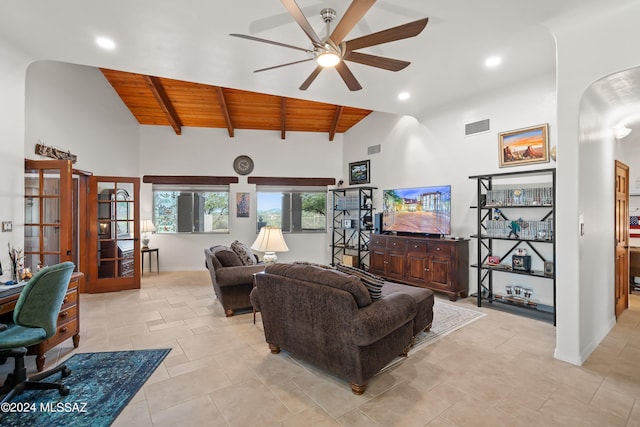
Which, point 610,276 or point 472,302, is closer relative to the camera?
point 610,276

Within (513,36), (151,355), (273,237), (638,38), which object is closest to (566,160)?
(638,38)

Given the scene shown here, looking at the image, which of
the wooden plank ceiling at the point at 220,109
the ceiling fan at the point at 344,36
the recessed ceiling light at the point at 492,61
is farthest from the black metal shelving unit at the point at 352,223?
the ceiling fan at the point at 344,36

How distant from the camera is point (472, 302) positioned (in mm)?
4594

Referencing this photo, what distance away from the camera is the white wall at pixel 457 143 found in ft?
13.8

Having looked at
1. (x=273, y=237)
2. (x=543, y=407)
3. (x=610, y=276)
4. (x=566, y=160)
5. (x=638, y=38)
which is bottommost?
(x=543, y=407)

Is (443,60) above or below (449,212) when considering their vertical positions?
above

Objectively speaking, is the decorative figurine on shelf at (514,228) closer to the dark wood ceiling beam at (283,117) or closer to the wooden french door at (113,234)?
the dark wood ceiling beam at (283,117)

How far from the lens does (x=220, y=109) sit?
260 inches

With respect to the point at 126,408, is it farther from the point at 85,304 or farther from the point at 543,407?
the point at 85,304

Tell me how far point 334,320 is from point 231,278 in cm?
202

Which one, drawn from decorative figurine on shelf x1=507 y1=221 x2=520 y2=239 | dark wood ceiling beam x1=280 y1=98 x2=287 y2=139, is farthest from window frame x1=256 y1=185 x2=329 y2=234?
decorative figurine on shelf x1=507 y1=221 x2=520 y2=239

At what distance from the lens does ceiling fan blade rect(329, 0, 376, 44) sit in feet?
6.57

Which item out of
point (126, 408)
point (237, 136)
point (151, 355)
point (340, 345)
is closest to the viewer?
point (126, 408)

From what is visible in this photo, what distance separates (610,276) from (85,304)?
6909 mm
